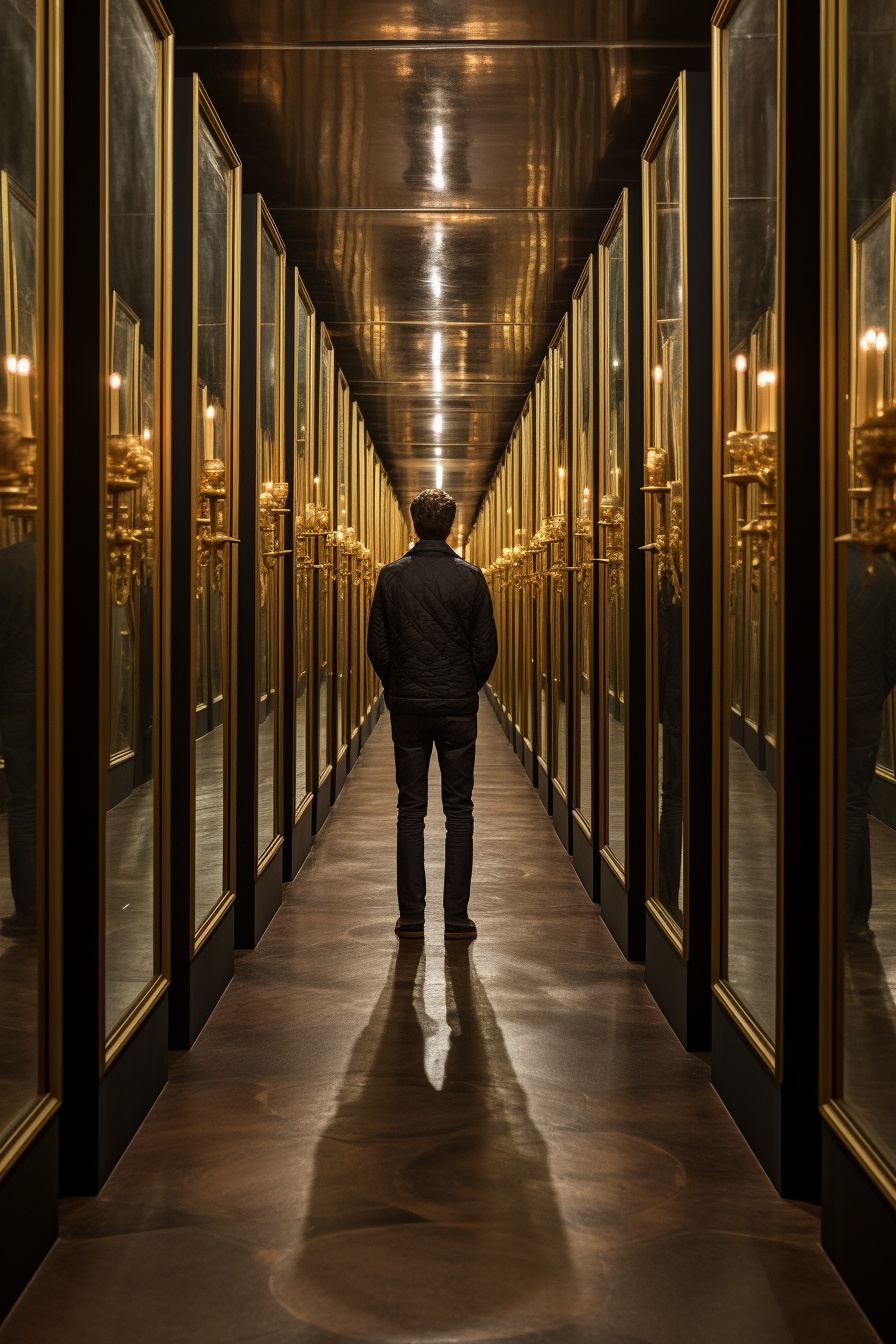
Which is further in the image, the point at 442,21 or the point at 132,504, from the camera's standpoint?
the point at 442,21

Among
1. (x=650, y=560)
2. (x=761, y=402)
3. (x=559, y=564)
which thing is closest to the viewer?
(x=761, y=402)

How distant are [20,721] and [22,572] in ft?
0.94

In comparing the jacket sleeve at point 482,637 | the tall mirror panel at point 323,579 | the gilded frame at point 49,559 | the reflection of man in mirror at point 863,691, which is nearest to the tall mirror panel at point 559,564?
the tall mirror panel at point 323,579

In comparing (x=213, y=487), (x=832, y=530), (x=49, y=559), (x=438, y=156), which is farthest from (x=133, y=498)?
(x=438, y=156)

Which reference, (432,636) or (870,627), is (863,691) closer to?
(870,627)

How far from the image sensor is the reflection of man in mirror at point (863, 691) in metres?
2.46

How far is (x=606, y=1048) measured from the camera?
160 inches

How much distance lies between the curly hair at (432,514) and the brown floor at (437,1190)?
6.02 feet

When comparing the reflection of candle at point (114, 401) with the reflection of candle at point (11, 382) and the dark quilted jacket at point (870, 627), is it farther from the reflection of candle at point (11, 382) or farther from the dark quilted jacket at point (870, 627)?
the dark quilted jacket at point (870, 627)

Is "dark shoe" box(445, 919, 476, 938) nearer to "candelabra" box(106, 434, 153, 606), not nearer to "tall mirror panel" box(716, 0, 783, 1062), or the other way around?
"tall mirror panel" box(716, 0, 783, 1062)

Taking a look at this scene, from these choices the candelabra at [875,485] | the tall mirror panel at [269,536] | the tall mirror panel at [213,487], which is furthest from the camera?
the tall mirror panel at [269,536]

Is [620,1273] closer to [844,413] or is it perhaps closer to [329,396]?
[844,413]

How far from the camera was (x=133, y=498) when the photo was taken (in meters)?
3.41

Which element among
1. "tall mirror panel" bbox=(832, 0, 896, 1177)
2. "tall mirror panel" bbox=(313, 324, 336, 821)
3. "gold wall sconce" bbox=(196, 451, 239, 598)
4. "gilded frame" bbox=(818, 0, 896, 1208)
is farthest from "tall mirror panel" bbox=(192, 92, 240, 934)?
"tall mirror panel" bbox=(313, 324, 336, 821)
